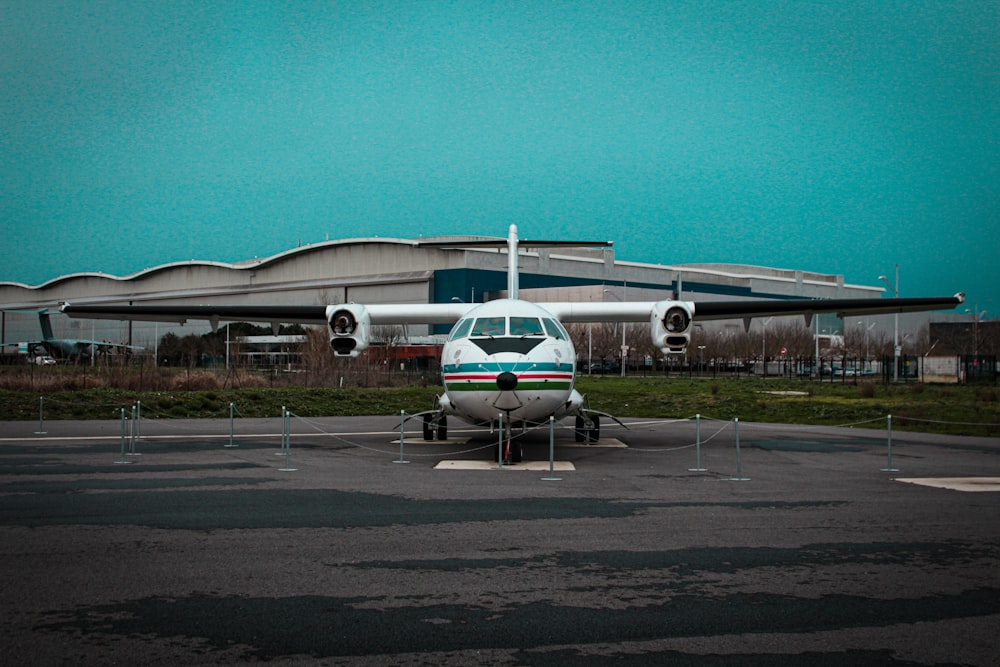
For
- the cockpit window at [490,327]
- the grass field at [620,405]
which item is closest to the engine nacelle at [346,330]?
the cockpit window at [490,327]

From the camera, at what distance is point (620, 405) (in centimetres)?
3581

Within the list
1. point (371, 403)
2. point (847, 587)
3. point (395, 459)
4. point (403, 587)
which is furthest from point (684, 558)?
point (371, 403)

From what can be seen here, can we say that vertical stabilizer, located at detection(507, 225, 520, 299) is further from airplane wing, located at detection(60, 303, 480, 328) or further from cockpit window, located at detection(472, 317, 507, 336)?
cockpit window, located at detection(472, 317, 507, 336)

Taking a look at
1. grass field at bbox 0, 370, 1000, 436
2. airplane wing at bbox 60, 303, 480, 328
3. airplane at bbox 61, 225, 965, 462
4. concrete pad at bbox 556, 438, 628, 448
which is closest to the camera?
airplane at bbox 61, 225, 965, 462

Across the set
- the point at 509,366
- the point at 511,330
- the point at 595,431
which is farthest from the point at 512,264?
the point at 509,366

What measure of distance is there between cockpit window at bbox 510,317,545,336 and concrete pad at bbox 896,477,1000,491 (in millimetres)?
6807

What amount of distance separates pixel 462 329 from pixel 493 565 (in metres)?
9.89

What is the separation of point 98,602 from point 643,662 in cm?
403

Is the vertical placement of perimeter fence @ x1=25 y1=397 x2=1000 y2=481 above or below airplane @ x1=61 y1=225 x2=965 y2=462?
below

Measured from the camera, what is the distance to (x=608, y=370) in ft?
266

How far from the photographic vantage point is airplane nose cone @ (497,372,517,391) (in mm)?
14938

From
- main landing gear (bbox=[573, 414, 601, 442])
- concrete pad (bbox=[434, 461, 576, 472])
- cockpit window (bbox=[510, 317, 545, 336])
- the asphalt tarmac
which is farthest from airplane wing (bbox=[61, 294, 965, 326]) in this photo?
the asphalt tarmac

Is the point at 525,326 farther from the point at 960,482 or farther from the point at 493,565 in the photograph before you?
the point at 493,565

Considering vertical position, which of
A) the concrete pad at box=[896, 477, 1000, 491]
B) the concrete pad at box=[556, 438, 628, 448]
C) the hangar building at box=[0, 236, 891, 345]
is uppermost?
the hangar building at box=[0, 236, 891, 345]
